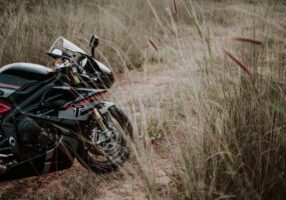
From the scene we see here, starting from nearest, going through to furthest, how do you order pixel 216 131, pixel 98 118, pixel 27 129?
pixel 216 131, pixel 27 129, pixel 98 118

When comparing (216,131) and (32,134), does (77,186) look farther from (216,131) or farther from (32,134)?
(216,131)

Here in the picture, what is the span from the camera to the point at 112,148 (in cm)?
352

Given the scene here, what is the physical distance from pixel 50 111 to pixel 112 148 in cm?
53

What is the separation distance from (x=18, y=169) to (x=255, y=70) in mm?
1696

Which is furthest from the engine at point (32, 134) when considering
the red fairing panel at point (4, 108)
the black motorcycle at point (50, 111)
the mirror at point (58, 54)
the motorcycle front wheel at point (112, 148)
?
the mirror at point (58, 54)

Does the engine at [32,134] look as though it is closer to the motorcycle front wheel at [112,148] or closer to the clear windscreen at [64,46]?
the motorcycle front wheel at [112,148]

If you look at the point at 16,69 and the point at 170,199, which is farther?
the point at 16,69

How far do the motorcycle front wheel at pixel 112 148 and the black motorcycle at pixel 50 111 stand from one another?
0.17ft

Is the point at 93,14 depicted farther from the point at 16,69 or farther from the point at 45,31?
the point at 16,69

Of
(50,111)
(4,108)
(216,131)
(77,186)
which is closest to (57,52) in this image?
(50,111)

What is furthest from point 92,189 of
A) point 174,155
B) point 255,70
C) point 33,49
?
point 33,49

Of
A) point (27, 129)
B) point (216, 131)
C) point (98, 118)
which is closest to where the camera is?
point (216, 131)

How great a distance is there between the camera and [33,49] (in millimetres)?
6211

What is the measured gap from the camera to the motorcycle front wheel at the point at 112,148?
3502 millimetres
